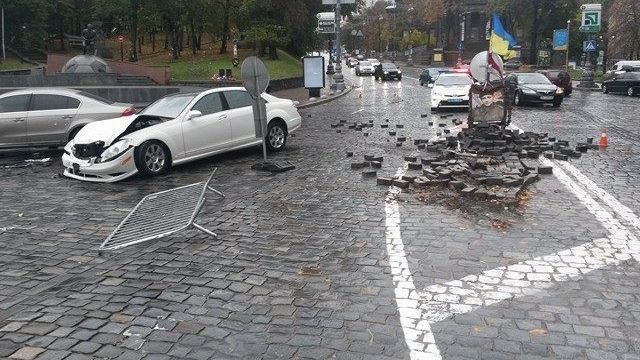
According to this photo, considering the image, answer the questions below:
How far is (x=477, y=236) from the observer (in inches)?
271

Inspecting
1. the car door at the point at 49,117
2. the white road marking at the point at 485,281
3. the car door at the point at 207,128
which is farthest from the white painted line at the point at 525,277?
the car door at the point at 49,117

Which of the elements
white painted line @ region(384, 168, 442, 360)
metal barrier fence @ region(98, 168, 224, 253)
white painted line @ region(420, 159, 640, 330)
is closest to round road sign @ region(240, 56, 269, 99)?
metal barrier fence @ region(98, 168, 224, 253)

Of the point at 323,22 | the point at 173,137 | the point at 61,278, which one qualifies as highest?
the point at 323,22

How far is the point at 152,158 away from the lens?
10.7 m

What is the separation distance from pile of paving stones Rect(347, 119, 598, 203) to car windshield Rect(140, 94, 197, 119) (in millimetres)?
3391

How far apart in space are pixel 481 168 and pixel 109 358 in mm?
7587

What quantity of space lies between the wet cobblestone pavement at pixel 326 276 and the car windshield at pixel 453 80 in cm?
1325

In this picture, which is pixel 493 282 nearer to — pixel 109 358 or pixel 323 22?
pixel 109 358

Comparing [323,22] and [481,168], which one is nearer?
[481,168]

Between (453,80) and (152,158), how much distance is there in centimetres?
1543

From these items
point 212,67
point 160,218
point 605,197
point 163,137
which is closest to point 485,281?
point 160,218

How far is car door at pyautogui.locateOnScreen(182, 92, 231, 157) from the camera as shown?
36.9 ft

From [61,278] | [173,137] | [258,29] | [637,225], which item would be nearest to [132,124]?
[173,137]

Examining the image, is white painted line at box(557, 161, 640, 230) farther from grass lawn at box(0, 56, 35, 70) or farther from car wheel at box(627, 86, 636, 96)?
grass lawn at box(0, 56, 35, 70)
